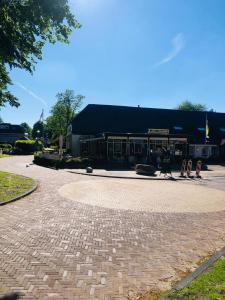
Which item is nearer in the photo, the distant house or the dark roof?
the dark roof

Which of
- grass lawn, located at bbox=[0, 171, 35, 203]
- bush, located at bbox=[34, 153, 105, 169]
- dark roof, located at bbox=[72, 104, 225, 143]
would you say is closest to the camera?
grass lawn, located at bbox=[0, 171, 35, 203]

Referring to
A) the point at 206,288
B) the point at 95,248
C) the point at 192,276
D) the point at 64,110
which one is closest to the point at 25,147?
the point at 64,110

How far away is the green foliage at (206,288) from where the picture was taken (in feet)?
15.8

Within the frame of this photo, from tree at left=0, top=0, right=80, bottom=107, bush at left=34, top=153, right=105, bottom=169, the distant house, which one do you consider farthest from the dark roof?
the distant house

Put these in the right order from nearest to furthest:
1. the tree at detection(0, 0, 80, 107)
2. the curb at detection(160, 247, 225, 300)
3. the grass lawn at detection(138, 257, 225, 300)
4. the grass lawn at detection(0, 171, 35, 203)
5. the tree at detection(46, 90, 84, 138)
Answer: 1. the grass lawn at detection(138, 257, 225, 300)
2. the curb at detection(160, 247, 225, 300)
3. the tree at detection(0, 0, 80, 107)
4. the grass lawn at detection(0, 171, 35, 203)
5. the tree at detection(46, 90, 84, 138)

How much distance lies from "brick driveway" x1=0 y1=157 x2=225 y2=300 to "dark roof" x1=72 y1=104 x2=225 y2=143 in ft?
109

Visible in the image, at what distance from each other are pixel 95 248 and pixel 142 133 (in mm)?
32911

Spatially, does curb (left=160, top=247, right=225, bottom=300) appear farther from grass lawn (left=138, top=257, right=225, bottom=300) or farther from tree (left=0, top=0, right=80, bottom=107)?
tree (left=0, top=0, right=80, bottom=107)

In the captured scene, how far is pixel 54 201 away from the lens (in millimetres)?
12922

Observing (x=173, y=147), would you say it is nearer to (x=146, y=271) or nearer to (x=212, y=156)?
(x=212, y=156)

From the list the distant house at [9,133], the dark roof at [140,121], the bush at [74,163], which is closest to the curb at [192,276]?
the bush at [74,163]

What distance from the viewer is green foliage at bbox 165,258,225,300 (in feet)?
15.8

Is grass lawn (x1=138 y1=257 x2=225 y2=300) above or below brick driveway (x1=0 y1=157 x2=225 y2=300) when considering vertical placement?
above

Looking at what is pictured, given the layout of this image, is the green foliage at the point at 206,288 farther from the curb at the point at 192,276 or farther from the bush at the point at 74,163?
the bush at the point at 74,163
